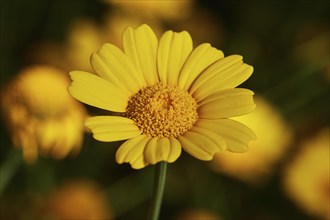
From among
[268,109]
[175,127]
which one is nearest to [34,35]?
[268,109]

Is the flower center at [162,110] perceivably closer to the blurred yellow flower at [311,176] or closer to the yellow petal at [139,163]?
the yellow petal at [139,163]

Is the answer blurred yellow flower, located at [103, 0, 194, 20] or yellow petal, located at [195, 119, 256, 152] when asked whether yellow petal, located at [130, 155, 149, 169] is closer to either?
yellow petal, located at [195, 119, 256, 152]

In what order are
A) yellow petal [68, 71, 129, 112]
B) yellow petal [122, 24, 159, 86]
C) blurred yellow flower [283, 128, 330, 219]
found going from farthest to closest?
1. blurred yellow flower [283, 128, 330, 219]
2. yellow petal [122, 24, 159, 86]
3. yellow petal [68, 71, 129, 112]

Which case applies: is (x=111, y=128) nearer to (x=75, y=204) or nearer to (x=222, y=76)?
(x=222, y=76)

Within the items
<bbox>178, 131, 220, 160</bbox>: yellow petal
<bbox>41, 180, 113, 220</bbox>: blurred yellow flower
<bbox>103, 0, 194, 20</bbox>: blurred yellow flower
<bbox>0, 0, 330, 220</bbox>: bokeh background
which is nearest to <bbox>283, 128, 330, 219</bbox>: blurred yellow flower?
<bbox>0, 0, 330, 220</bbox>: bokeh background

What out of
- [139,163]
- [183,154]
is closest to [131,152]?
[139,163]

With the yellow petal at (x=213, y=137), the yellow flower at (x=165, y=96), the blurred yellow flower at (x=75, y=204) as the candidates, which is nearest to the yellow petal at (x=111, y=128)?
the yellow flower at (x=165, y=96)
